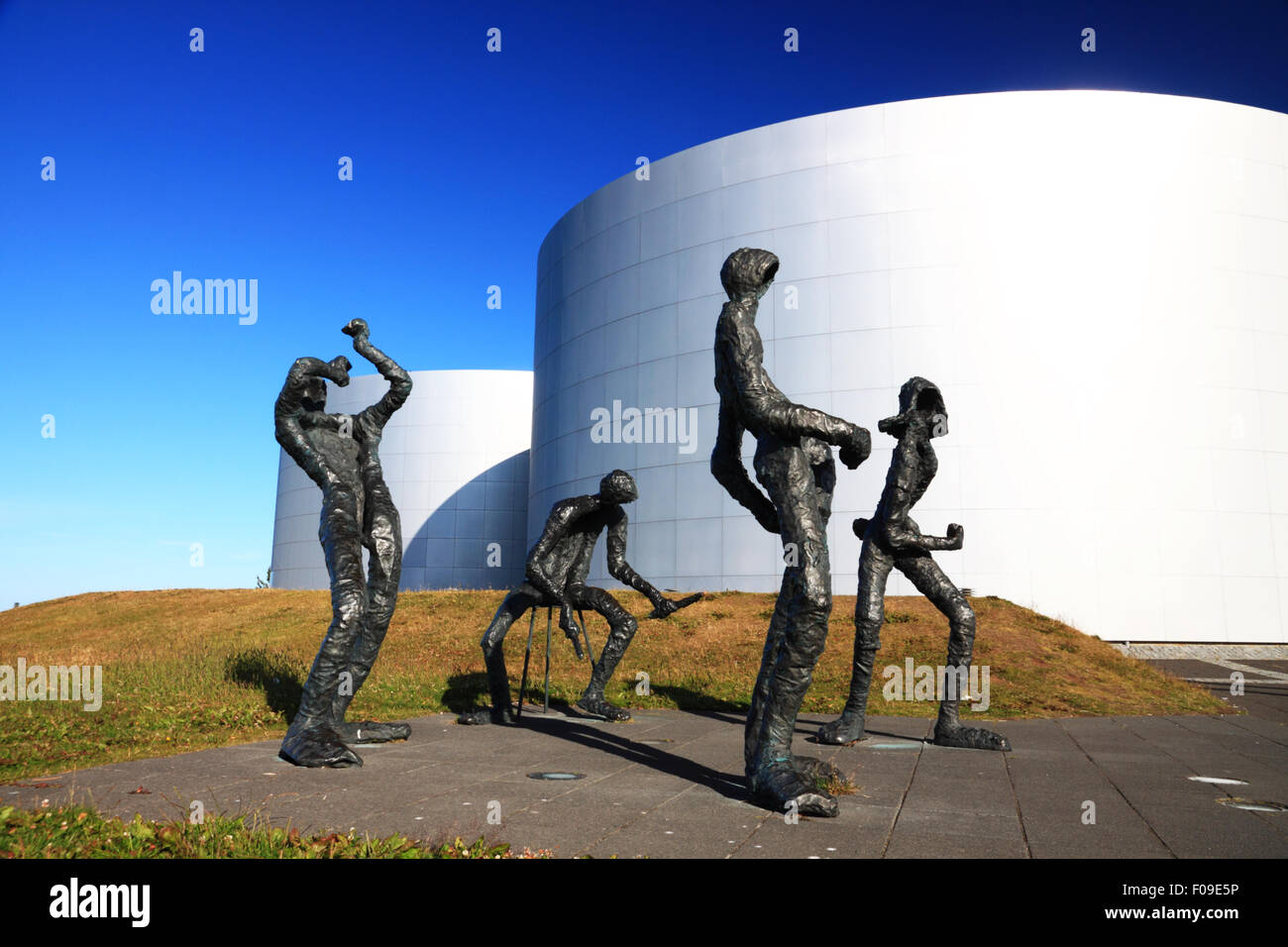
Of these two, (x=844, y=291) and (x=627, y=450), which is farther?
(x=627, y=450)

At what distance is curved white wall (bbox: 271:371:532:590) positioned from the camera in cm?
4050

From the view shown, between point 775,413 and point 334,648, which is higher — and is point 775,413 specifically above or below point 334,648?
above

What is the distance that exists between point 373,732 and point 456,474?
35.3 meters

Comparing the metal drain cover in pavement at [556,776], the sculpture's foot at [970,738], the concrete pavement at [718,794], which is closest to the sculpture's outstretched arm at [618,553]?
the concrete pavement at [718,794]

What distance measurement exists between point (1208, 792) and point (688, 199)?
22586 mm

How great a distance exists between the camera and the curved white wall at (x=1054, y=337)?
20.0 m

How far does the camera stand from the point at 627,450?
83.0 feet

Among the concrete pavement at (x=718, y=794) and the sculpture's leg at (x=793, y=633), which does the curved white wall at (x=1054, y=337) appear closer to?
the concrete pavement at (x=718, y=794)

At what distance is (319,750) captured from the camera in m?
5.45

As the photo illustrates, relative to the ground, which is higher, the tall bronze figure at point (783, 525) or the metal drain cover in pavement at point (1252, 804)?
the tall bronze figure at point (783, 525)

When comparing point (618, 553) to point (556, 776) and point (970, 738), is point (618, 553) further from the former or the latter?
point (970, 738)

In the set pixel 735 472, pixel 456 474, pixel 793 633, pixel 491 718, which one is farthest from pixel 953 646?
pixel 456 474
